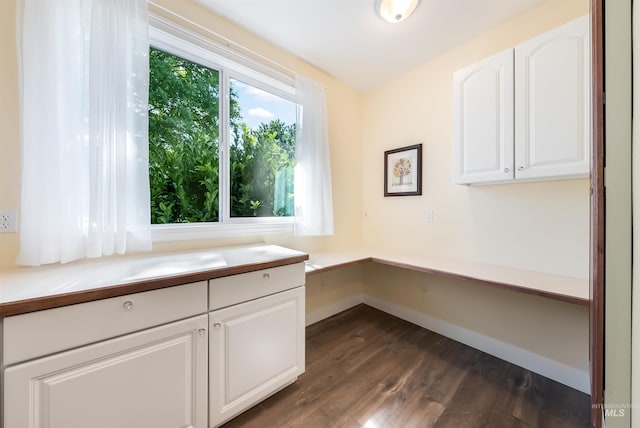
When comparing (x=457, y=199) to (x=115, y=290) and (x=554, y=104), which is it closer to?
(x=554, y=104)

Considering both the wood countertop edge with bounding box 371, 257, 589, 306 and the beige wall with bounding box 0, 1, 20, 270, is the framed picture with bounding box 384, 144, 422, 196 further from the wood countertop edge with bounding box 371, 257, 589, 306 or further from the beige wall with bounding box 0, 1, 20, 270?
the beige wall with bounding box 0, 1, 20, 270

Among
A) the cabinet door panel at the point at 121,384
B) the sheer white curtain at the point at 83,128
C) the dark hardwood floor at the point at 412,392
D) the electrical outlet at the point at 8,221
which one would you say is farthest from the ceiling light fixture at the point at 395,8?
the dark hardwood floor at the point at 412,392

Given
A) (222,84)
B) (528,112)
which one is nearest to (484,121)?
(528,112)

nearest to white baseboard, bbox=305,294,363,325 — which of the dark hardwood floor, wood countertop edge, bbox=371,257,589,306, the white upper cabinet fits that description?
the dark hardwood floor

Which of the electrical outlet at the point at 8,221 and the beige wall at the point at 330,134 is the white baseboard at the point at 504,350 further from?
the electrical outlet at the point at 8,221

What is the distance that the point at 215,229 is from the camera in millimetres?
1837

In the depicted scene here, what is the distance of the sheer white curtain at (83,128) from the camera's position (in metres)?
1.11

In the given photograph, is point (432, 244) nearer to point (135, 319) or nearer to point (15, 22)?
point (135, 319)

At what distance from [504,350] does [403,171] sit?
1724 mm

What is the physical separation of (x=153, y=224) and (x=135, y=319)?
33.4 inches

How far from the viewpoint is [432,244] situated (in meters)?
2.30

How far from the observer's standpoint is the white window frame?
163 cm

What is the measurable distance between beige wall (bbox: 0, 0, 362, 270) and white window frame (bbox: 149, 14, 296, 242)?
0.22ft

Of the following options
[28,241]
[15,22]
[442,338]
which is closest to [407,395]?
[442,338]
